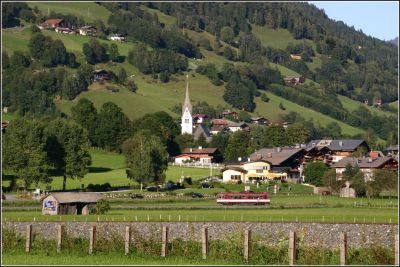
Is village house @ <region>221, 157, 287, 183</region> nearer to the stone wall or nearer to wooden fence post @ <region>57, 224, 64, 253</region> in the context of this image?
the stone wall

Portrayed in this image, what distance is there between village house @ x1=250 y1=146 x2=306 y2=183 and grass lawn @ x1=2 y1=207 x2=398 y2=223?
181 ft

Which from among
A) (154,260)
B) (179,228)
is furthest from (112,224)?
(154,260)

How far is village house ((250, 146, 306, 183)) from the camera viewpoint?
14388 centimetres

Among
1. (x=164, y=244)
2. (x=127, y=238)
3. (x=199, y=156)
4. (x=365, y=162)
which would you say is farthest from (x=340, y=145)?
(x=164, y=244)

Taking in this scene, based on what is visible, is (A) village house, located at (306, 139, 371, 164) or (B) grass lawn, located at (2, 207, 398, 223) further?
(A) village house, located at (306, 139, 371, 164)

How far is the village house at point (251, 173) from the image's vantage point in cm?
13575

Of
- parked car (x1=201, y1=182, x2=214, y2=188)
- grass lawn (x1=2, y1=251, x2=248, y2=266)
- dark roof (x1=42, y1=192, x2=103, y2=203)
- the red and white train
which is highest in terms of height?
parked car (x1=201, y1=182, x2=214, y2=188)

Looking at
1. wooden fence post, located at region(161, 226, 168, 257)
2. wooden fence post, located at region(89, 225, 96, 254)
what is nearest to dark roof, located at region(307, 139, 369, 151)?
wooden fence post, located at region(89, 225, 96, 254)

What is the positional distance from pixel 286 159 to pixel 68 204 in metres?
76.1

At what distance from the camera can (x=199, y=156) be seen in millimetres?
169750

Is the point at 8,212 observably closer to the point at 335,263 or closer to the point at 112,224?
the point at 112,224

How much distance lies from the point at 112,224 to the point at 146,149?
2420 inches

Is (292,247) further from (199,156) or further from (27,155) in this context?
(199,156)

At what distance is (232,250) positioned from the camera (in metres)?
50.3
